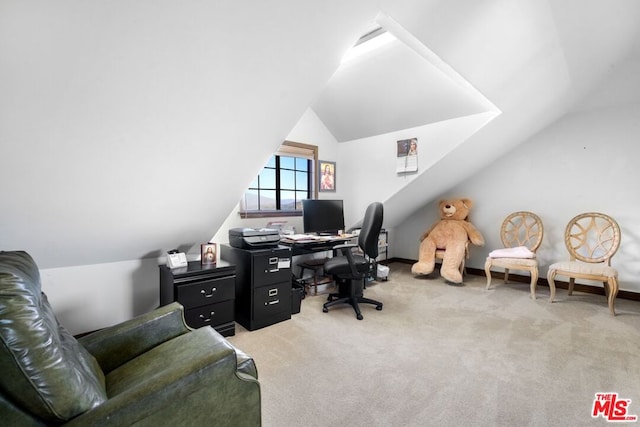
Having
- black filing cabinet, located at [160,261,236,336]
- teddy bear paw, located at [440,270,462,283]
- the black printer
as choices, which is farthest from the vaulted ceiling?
teddy bear paw, located at [440,270,462,283]

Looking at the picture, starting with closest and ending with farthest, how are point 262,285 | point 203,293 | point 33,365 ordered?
point 33,365, point 203,293, point 262,285

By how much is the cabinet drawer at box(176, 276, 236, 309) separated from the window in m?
1.06

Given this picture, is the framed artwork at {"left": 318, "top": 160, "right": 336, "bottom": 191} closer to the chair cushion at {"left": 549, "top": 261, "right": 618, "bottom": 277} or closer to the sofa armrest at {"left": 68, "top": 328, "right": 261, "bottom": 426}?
the chair cushion at {"left": 549, "top": 261, "right": 618, "bottom": 277}

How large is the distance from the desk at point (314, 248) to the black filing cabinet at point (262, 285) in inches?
12.0

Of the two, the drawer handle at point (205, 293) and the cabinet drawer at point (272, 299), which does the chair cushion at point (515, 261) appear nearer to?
the cabinet drawer at point (272, 299)

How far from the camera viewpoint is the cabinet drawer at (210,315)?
237cm

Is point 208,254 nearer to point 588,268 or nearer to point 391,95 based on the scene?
point 391,95

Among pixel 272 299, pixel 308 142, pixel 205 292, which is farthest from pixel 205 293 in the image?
pixel 308 142

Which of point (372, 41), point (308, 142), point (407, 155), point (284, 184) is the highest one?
point (372, 41)

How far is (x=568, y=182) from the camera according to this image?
390cm

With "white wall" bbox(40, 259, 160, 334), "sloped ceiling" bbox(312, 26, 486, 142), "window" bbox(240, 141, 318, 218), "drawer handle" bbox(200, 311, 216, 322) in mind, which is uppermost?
"sloped ceiling" bbox(312, 26, 486, 142)

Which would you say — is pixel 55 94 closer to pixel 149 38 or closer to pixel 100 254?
pixel 149 38

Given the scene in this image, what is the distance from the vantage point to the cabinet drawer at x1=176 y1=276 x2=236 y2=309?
7.63 ft

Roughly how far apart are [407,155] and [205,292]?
2.86 metres
